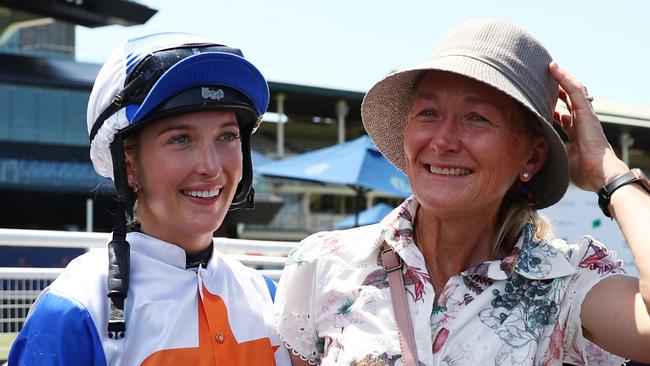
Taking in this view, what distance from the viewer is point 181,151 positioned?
2178 millimetres

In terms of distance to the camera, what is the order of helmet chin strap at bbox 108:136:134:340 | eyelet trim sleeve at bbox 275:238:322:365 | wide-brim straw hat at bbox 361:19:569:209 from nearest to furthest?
helmet chin strap at bbox 108:136:134:340, wide-brim straw hat at bbox 361:19:569:209, eyelet trim sleeve at bbox 275:238:322:365

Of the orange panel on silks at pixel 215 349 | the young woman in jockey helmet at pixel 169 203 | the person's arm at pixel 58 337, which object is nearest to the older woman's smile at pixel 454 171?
the young woman in jockey helmet at pixel 169 203

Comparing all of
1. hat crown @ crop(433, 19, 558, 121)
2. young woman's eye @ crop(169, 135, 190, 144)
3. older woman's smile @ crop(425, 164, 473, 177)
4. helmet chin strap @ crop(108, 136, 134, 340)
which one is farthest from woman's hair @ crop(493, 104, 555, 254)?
helmet chin strap @ crop(108, 136, 134, 340)

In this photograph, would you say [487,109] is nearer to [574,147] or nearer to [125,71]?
[574,147]

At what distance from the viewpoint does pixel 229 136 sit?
2.29m

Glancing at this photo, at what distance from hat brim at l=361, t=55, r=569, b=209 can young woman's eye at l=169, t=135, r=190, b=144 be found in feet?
1.80

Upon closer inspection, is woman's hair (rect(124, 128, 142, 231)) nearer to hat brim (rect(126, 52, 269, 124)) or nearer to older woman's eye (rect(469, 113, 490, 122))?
hat brim (rect(126, 52, 269, 124))

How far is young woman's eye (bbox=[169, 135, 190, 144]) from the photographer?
2184 mm

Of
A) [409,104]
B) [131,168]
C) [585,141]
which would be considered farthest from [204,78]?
[585,141]

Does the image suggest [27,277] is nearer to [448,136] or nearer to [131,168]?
[131,168]

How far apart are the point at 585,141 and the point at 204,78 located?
1.00m

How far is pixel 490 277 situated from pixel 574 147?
433mm

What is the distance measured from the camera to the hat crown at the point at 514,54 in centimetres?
213

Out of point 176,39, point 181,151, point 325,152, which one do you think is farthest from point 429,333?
point 325,152
